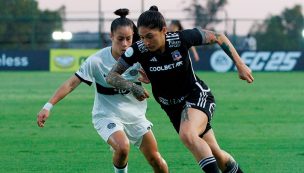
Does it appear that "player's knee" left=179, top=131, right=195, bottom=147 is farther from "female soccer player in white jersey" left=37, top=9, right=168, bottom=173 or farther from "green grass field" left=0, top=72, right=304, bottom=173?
"green grass field" left=0, top=72, right=304, bottom=173

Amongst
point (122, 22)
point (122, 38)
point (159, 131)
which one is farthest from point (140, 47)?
point (159, 131)

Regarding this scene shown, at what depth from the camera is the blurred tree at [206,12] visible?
52094 millimetres

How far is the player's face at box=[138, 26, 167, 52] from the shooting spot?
9086 millimetres

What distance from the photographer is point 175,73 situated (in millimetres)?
9289

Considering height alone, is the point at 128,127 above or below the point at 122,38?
below

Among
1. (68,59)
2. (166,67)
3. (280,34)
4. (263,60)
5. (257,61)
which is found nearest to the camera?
(166,67)

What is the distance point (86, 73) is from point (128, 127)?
→ 2.42 feet

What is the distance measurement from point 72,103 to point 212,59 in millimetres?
22271

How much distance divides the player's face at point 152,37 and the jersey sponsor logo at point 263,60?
35.4 m

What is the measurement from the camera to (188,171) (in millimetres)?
11492

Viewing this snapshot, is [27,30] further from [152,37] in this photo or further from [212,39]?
[152,37]

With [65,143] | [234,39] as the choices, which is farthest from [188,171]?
[234,39]

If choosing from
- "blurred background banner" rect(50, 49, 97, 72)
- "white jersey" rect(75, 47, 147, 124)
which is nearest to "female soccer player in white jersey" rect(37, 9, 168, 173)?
"white jersey" rect(75, 47, 147, 124)

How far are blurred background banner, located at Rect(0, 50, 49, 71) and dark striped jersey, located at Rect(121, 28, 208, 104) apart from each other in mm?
37368
